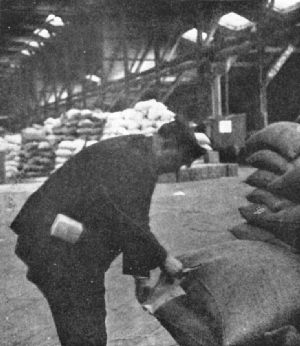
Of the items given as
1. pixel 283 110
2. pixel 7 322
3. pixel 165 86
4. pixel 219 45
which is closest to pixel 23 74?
pixel 165 86

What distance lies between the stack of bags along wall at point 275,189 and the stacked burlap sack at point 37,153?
8.89 m

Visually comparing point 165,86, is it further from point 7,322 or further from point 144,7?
point 7,322

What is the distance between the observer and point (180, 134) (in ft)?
7.74

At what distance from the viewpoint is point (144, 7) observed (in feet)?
33.9

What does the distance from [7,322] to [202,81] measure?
764 cm

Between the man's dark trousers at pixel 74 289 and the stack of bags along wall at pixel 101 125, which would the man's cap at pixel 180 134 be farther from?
the stack of bags along wall at pixel 101 125

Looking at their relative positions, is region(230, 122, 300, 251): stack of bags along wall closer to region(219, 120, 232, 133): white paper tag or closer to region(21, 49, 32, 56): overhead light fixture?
region(219, 120, 232, 133): white paper tag

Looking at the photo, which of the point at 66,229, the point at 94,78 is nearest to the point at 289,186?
the point at 66,229

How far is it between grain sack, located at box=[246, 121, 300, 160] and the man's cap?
1043 millimetres

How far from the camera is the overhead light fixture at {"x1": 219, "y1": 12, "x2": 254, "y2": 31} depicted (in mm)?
10086

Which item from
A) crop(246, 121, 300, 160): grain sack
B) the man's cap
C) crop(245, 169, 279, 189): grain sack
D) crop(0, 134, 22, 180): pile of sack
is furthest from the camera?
crop(0, 134, 22, 180): pile of sack

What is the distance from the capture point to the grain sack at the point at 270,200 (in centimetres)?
294

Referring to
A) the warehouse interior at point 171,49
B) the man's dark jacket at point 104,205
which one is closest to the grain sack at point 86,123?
the warehouse interior at point 171,49

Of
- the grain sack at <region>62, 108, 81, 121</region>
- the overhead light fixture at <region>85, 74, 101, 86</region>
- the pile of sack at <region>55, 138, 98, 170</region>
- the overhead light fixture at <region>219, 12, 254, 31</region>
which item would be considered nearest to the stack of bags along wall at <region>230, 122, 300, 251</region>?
the overhead light fixture at <region>219, 12, 254, 31</region>
